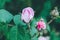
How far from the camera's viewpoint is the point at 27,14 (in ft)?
4.79

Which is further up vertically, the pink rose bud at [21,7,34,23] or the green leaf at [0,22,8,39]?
the pink rose bud at [21,7,34,23]

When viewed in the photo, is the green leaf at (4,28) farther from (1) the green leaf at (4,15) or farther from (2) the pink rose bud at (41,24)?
(2) the pink rose bud at (41,24)

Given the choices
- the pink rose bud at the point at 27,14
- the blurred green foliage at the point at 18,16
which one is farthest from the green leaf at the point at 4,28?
the pink rose bud at the point at 27,14

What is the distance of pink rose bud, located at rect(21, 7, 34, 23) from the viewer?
4.79 ft

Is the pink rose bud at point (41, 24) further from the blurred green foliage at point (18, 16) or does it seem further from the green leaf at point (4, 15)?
the green leaf at point (4, 15)

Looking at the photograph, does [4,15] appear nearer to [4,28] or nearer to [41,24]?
[4,28]

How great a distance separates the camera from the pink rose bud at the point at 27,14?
4.79 ft

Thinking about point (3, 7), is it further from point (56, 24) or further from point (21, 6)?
point (56, 24)

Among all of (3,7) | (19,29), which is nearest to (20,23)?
(19,29)

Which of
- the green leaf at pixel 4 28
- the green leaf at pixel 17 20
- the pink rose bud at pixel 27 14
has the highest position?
the pink rose bud at pixel 27 14

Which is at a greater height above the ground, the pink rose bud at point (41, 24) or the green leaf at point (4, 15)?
the green leaf at point (4, 15)

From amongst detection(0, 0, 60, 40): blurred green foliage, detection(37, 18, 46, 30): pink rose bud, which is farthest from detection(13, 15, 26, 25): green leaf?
detection(37, 18, 46, 30): pink rose bud

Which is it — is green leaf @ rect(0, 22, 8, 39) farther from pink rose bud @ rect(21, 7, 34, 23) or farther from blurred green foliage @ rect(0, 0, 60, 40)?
pink rose bud @ rect(21, 7, 34, 23)

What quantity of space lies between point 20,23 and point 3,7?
5.6 inches
